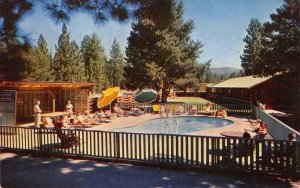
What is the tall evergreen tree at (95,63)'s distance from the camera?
69.6m

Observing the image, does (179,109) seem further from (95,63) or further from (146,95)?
(95,63)

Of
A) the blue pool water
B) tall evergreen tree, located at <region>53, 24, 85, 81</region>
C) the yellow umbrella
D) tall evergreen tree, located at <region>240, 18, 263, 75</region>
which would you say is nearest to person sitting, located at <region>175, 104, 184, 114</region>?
the blue pool water

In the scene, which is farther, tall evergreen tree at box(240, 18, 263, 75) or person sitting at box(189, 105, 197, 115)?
tall evergreen tree at box(240, 18, 263, 75)

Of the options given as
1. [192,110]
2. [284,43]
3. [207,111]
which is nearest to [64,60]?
[192,110]

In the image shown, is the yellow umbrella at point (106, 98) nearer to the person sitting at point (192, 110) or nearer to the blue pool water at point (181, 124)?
the blue pool water at point (181, 124)

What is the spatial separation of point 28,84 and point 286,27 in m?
20.7

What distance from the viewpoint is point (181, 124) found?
76.7 ft

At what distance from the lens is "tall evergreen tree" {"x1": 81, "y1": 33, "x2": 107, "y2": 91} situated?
69625mm

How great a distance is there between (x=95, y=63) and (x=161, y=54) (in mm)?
31746

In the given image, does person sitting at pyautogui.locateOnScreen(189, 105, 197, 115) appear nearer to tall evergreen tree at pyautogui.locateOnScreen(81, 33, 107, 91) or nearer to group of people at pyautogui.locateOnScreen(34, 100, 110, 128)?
group of people at pyautogui.locateOnScreen(34, 100, 110, 128)

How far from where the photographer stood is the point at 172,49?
41.7 metres

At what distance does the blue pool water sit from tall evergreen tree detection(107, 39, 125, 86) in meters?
63.2

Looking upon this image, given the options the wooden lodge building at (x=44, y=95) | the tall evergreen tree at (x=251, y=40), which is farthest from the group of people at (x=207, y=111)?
the tall evergreen tree at (x=251, y=40)

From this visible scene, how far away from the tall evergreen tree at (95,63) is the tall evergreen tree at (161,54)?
83.8ft
